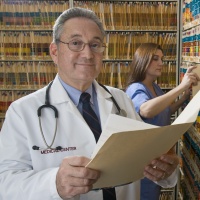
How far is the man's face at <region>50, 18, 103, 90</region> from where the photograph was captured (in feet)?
3.84

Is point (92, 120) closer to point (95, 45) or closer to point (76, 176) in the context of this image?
point (95, 45)

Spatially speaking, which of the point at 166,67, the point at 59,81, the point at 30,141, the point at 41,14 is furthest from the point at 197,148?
the point at 41,14

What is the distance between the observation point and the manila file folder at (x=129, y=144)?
70 centimetres

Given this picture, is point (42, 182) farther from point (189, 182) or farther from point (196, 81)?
point (189, 182)

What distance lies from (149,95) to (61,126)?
1.13 meters

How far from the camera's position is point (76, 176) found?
30.7 inches

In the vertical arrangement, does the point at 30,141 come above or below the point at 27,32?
below

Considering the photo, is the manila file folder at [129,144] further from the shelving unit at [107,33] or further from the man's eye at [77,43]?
the shelving unit at [107,33]

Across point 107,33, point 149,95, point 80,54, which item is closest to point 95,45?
point 80,54

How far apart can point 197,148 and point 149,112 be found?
40 centimetres

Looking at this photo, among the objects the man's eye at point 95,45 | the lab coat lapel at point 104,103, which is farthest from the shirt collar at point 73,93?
the man's eye at point 95,45

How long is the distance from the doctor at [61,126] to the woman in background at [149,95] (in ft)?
2.17

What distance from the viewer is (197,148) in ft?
6.26

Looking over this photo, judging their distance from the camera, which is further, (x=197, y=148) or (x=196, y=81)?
(x=197, y=148)
